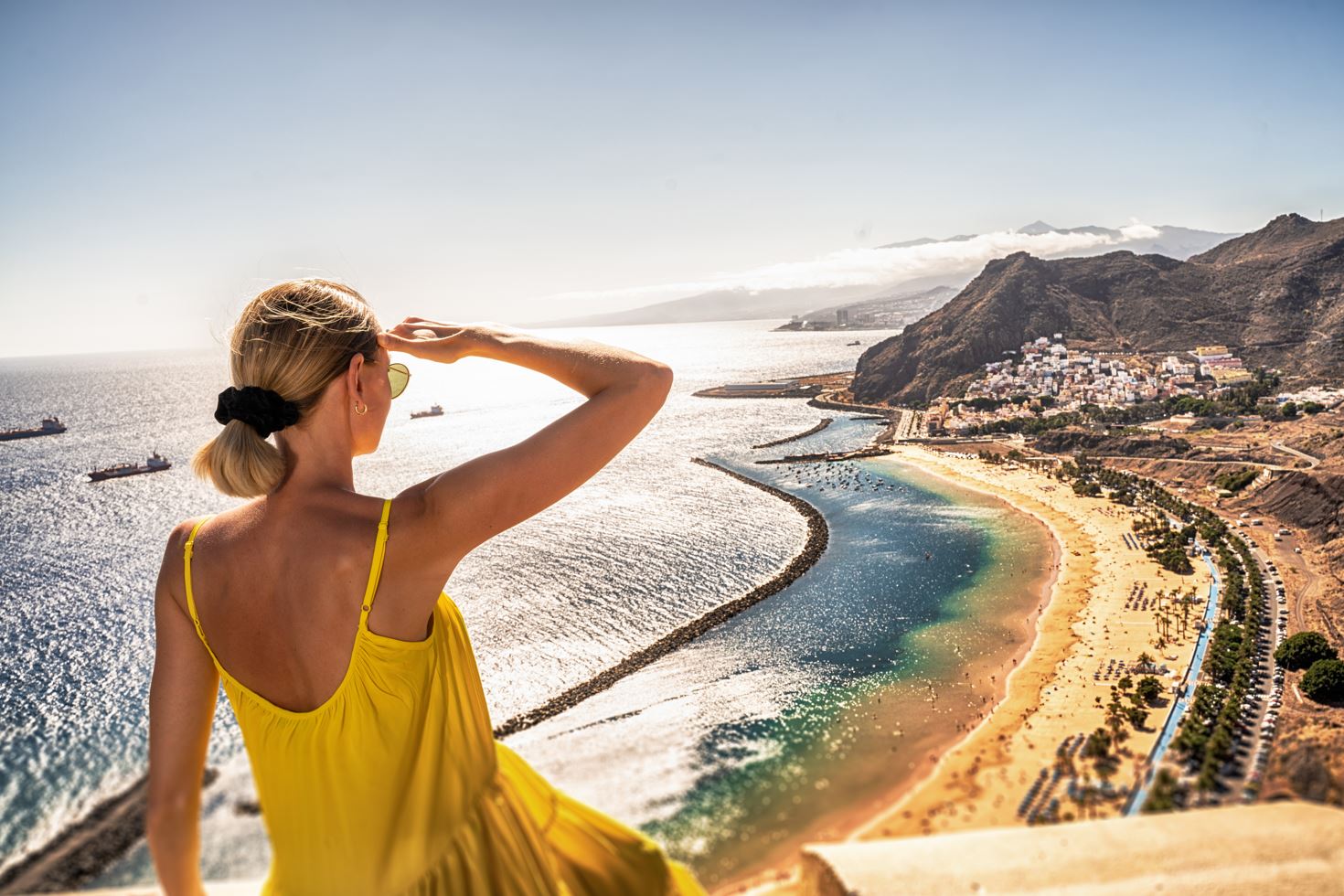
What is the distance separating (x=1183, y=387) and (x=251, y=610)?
2561 inches

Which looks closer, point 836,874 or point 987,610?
point 836,874

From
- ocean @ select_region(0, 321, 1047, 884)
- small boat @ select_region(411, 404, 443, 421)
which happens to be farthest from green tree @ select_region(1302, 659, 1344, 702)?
small boat @ select_region(411, 404, 443, 421)

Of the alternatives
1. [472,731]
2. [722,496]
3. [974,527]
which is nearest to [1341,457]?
[974,527]

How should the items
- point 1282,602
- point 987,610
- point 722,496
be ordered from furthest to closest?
point 722,496 → point 987,610 → point 1282,602

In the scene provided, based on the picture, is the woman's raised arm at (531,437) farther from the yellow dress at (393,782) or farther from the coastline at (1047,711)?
the coastline at (1047,711)

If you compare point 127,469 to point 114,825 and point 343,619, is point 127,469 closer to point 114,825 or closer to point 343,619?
point 114,825

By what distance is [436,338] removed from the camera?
1251 mm

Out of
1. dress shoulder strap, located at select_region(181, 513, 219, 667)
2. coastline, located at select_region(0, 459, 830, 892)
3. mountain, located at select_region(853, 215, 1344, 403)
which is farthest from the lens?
mountain, located at select_region(853, 215, 1344, 403)

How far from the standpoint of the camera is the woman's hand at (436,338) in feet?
4.03

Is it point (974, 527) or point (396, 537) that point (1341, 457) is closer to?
point (974, 527)

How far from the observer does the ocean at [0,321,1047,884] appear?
15180mm

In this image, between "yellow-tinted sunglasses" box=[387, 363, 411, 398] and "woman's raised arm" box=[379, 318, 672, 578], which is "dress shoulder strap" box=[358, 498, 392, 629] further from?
"yellow-tinted sunglasses" box=[387, 363, 411, 398]

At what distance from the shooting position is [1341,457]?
A: 33.3m

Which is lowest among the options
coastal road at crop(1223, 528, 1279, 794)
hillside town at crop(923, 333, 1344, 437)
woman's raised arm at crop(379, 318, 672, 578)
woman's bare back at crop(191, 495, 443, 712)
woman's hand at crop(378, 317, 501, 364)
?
coastal road at crop(1223, 528, 1279, 794)
